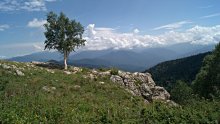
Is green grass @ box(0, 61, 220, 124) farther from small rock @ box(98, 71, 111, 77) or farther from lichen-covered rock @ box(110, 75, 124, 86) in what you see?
small rock @ box(98, 71, 111, 77)

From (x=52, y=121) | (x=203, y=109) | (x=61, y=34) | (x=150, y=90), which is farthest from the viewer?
(x=61, y=34)

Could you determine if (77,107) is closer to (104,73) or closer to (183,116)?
(183,116)

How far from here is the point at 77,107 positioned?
25516mm

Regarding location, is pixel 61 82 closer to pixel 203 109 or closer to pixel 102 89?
pixel 102 89

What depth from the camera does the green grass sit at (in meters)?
18.8

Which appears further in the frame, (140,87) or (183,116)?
(140,87)

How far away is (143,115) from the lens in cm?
2012

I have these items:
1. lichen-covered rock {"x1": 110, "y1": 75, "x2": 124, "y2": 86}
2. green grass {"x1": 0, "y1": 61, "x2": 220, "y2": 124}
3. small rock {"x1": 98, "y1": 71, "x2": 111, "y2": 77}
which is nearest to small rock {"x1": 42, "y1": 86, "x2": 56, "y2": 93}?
green grass {"x1": 0, "y1": 61, "x2": 220, "y2": 124}

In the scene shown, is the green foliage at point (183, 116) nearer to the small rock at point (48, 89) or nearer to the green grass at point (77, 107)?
the green grass at point (77, 107)

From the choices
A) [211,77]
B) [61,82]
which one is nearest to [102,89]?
[61,82]

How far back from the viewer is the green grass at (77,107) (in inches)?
739

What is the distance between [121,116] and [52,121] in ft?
15.2

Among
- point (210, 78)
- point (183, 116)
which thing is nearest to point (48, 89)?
point (183, 116)

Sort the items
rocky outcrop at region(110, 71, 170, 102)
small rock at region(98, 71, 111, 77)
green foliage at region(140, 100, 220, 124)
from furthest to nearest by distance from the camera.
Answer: small rock at region(98, 71, 111, 77) → rocky outcrop at region(110, 71, 170, 102) → green foliage at region(140, 100, 220, 124)
